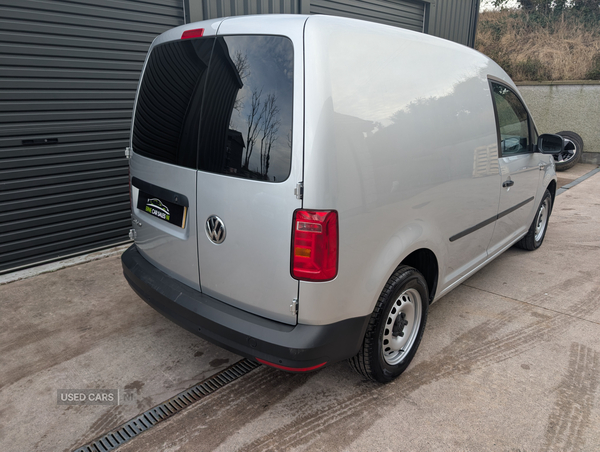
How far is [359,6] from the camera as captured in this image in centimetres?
700

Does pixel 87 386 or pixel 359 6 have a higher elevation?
pixel 359 6

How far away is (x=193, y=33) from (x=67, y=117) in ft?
8.25

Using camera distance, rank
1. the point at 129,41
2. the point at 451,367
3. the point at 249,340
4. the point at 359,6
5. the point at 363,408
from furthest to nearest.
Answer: the point at 359,6, the point at 129,41, the point at 451,367, the point at 363,408, the point at 249,340

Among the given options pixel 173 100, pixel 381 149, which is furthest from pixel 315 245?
pixel 173 100

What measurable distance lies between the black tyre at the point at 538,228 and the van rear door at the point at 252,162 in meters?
3.56

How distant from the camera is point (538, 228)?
487 centimetres

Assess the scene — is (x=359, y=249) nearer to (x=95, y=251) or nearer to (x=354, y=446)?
(x=354, y=446)

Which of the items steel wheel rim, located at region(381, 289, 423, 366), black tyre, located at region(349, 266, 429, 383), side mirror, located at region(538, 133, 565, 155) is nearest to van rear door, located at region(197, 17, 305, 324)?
black tyre, located at region(349, 266, 429, 383)

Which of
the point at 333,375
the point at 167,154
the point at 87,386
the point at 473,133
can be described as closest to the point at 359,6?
the point at 473,133

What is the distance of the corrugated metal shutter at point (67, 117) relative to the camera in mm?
3867

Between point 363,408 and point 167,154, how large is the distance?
1.77 metres

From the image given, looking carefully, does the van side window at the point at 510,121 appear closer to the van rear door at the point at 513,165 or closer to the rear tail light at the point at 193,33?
the van rear door at the point at 513,165

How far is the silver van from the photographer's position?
193 centimetres

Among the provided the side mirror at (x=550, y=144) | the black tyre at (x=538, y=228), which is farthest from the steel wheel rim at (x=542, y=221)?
the side mirror at (x=550, y=144)
